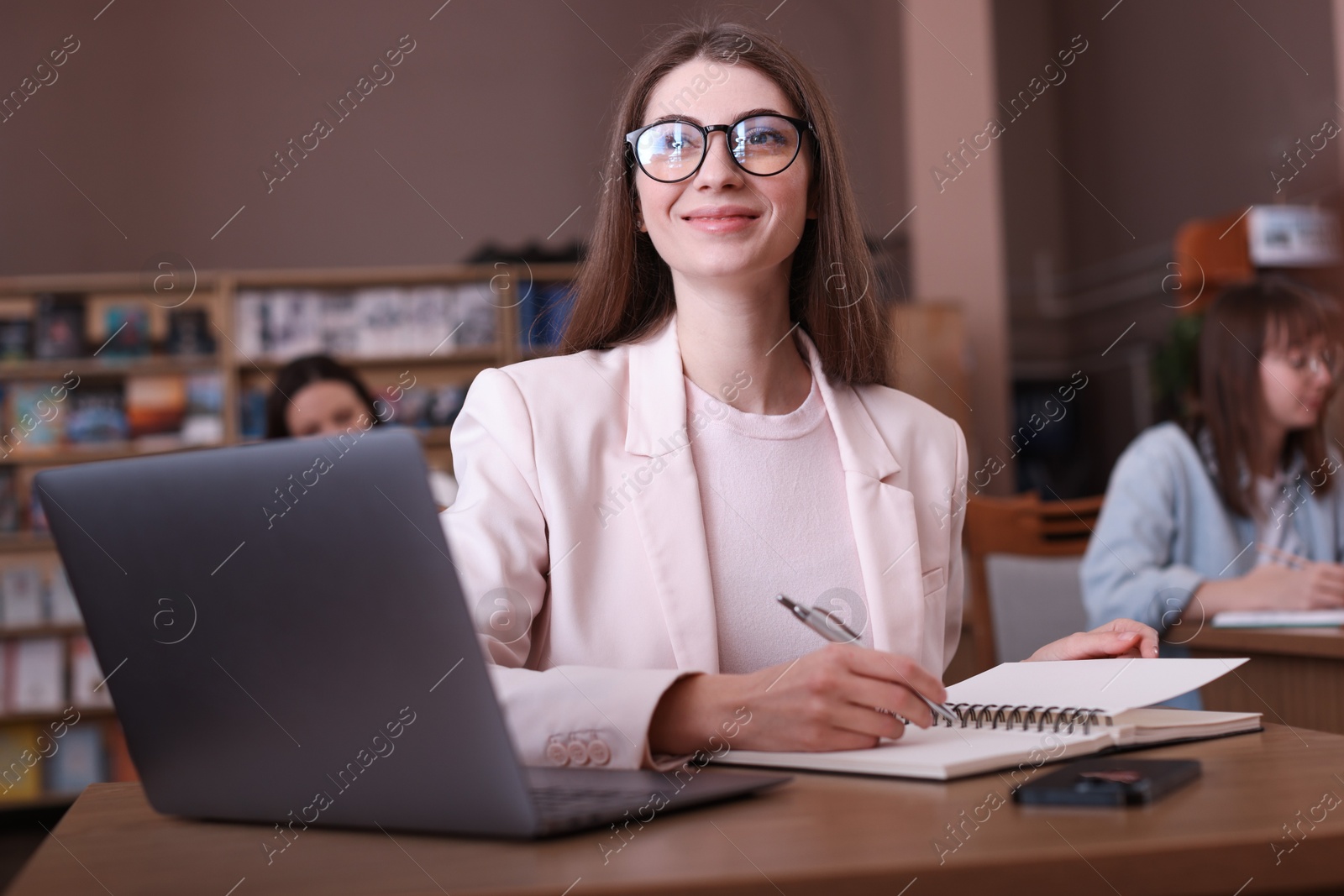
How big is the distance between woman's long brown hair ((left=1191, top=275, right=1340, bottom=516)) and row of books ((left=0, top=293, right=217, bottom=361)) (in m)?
4.42

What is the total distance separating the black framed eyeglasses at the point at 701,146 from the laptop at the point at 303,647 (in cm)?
79

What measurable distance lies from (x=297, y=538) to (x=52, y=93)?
6657 millimetres

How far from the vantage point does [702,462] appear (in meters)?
1.51

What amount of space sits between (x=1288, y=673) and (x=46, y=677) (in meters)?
4.95

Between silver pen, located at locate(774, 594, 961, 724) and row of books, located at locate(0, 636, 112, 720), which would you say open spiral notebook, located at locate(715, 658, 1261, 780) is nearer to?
silver pen, located at locate(774, 594, 961, 724)

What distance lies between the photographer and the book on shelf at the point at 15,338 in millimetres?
5414

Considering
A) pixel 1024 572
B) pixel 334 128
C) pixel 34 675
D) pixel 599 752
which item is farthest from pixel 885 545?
pixel 334 128

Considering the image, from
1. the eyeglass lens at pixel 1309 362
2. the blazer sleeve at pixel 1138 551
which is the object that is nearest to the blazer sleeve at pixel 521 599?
the blazer sleeve at pixel 1138 551

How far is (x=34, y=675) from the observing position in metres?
5.25

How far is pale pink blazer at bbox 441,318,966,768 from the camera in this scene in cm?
131

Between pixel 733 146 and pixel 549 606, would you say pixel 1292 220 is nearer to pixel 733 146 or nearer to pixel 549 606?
pixel 733 146

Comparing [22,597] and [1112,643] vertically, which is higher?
[1112,643]

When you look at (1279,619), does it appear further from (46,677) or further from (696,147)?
(46,677)

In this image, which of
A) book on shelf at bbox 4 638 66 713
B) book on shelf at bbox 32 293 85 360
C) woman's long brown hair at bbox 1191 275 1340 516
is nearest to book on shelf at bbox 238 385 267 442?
book on shelf at bbox 32 293 85 360
